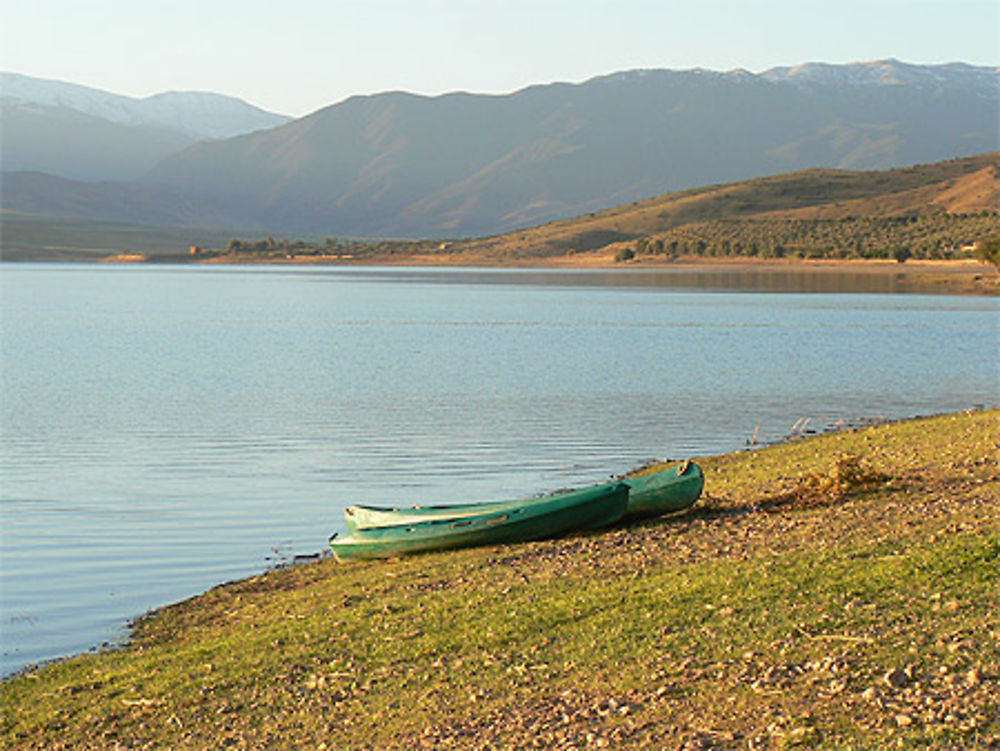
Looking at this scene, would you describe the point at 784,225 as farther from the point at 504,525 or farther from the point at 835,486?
the point at 504,525

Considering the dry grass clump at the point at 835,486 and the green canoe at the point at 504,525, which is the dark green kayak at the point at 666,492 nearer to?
the green canoe at the point at 504,525

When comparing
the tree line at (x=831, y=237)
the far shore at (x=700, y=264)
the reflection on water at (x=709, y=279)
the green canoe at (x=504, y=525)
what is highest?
the tree line at (x=831, y=237)

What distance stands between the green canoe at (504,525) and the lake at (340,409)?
1.65 metres

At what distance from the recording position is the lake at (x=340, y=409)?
53.6 feet

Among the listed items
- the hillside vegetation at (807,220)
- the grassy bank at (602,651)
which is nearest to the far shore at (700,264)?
the hillside vegetation at (807,220)

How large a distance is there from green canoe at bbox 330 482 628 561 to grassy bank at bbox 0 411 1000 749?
0.28 metres

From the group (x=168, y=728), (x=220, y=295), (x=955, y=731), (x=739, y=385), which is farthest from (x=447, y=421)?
(x=220, y=295)

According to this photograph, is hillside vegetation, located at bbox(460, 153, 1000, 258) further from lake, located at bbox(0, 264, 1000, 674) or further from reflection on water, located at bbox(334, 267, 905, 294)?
lake, located at bbox(0, 264, 1000, 674)

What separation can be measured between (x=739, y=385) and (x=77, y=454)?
17.5m

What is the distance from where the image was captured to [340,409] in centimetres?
3059

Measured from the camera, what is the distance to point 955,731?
23.8 ft

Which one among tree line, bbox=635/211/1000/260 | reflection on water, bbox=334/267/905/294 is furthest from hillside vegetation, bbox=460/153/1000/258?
reflection on water, bbox=334/267/905/294

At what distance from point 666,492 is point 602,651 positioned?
219 inches

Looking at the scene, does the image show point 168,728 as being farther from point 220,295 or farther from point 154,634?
point 220,295
